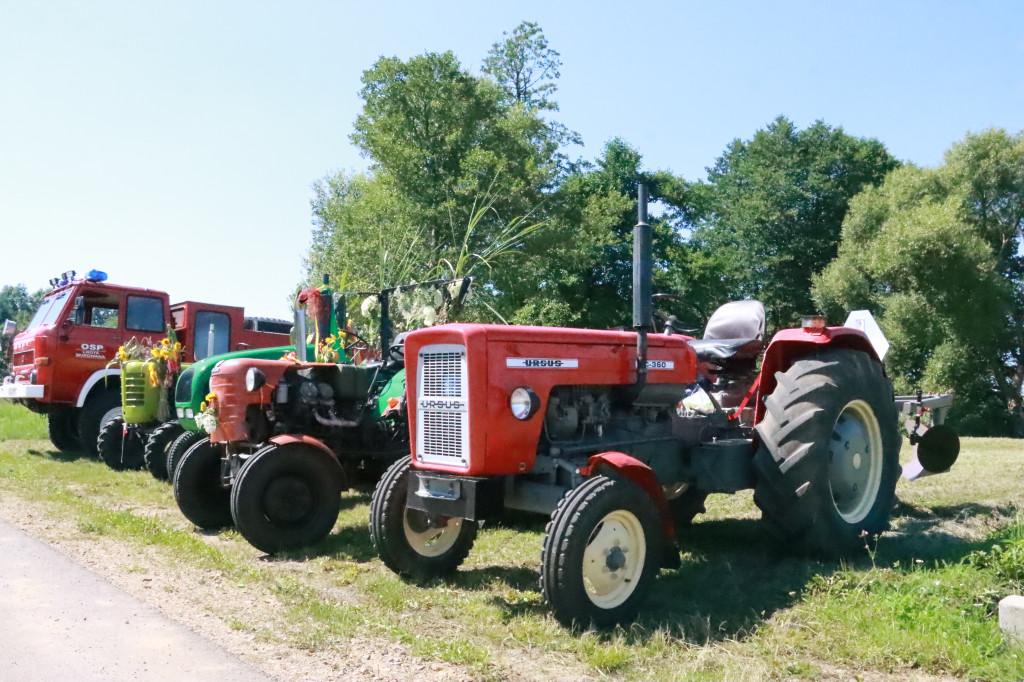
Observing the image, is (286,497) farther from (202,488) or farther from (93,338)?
(93,338)

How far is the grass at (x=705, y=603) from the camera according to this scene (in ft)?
12.2

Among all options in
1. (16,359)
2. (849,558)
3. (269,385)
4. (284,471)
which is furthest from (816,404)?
(16,359)

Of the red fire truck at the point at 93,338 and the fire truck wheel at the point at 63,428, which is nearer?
the red fire truck at the point at 93,338

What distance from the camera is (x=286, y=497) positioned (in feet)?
20.7

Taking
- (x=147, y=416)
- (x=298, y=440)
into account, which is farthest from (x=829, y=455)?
(x=147, y=416)

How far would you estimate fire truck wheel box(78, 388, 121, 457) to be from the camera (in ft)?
40.9

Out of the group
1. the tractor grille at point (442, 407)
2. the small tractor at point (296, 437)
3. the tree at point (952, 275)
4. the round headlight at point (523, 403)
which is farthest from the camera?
the tree at point (952, 275)

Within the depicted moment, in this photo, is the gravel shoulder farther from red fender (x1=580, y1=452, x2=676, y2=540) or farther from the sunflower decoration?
the sunflower decoration

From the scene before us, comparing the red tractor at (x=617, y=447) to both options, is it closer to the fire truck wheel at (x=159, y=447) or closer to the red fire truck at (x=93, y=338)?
the fire truck wheel at (x=159, y=447)

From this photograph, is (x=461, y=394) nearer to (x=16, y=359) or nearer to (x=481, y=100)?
(x=16, y=359)

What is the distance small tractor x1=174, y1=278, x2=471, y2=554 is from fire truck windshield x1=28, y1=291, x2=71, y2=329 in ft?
21.5

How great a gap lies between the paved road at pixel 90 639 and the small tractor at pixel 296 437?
1.27 m

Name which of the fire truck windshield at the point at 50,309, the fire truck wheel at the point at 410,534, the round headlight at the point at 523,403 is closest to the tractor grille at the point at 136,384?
the fire truck windshield at the point at 50,309

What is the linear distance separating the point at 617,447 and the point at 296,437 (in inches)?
105
